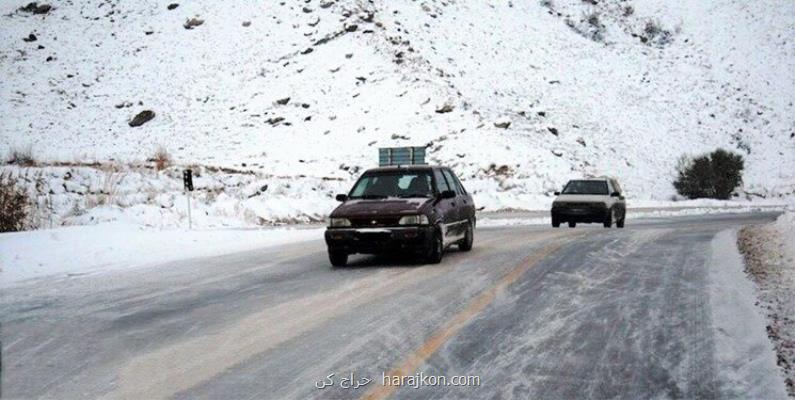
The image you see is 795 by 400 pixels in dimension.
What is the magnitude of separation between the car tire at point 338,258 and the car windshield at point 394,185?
112 cm

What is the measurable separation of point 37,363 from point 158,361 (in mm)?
932

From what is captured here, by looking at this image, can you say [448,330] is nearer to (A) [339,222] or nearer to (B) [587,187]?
(A) [339,222]

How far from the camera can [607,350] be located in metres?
6.06

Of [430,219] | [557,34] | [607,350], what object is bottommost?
[607,350]

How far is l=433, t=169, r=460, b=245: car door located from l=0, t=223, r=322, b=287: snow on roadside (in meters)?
4.69

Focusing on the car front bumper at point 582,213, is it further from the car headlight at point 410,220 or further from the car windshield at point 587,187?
the car headlight at point 410,220

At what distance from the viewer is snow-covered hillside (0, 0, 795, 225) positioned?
145ft

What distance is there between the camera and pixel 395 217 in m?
11.4

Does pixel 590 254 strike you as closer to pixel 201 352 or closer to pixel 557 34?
pixel 201 352

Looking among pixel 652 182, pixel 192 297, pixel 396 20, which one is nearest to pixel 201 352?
pixel 192 297

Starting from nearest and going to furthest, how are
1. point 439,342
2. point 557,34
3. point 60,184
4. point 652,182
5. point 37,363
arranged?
point 37,363 → point 439,342 → point 60,184 → point 652,182 → point 557,34

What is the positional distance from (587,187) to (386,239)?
12879 mm

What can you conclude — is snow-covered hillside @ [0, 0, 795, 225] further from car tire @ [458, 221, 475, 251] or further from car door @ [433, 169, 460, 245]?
car door @ [433, 169, 460, 245]

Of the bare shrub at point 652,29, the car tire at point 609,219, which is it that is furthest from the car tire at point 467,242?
the bare shrub at point 652,29
